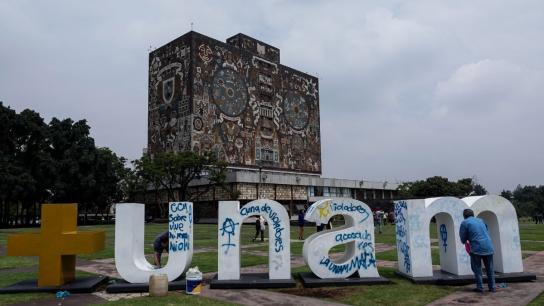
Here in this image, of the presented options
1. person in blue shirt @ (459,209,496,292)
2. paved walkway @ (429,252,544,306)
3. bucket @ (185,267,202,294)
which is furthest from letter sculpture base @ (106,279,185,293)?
person in blue shirt @ (459,209,496,292)

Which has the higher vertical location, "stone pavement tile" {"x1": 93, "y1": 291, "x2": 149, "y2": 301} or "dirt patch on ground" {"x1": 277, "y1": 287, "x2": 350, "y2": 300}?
"stone pavement tile" {"x1": 93, "y1": 291, "x2": 149, "y2": 301}

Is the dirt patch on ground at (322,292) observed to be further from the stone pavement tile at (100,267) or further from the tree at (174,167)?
the tree at (174,167)

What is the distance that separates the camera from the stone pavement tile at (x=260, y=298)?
28.9 ft

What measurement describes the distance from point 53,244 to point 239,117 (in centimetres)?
5437

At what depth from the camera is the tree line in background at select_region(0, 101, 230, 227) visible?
44.9 m

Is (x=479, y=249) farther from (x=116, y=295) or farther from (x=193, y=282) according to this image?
(x=116, y=295)

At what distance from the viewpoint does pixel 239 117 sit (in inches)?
2539

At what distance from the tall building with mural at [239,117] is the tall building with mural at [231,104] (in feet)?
0.45

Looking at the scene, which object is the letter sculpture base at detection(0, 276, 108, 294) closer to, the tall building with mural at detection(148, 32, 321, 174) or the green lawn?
the green lawn

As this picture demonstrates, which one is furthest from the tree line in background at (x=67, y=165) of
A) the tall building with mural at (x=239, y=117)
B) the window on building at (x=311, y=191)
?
the window on building at (x=311, y=191)

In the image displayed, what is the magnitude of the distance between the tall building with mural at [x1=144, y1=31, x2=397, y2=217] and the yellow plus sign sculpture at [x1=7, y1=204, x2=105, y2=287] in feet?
145

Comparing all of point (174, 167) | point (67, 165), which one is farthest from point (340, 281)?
point (67, 165)

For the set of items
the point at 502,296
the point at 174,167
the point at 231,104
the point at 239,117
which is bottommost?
the point at 502,296

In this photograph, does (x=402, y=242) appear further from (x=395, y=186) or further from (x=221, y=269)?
(x=395, y=186)
